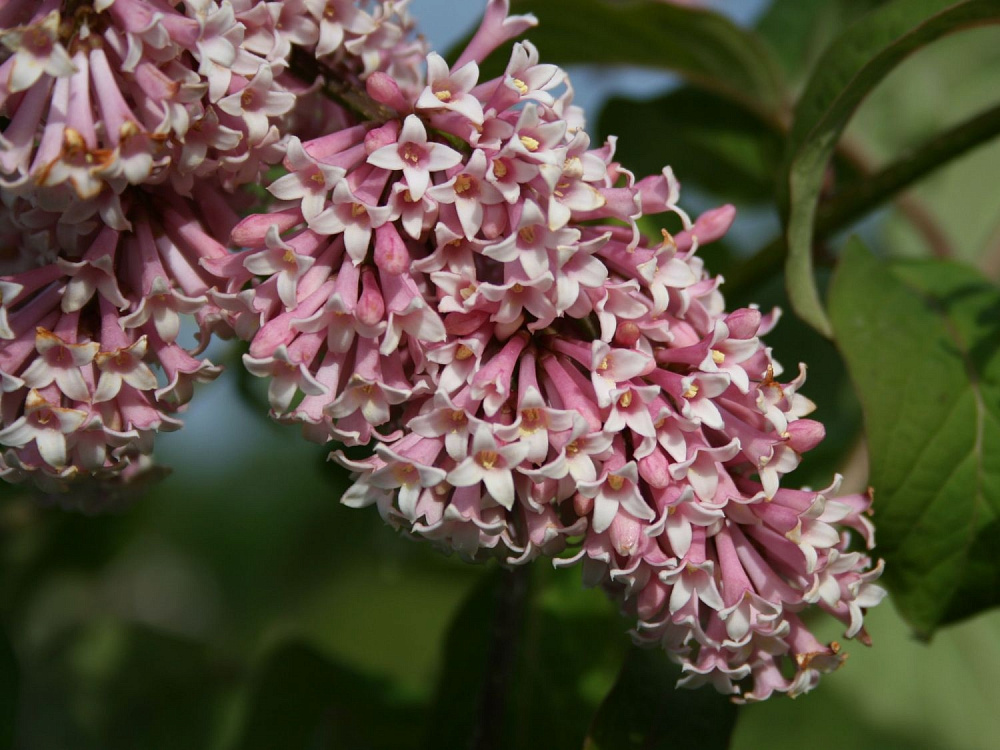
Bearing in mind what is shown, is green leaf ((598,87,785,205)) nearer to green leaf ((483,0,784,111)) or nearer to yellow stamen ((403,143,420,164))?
green leaf ((483,0,784,111))

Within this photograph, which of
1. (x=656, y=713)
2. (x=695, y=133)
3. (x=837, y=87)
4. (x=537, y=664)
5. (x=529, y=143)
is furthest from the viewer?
(x=695, y=133)

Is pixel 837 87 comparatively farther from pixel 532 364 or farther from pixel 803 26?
pixel 803 26

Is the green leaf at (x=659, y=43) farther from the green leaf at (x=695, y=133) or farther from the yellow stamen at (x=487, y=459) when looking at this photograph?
the yellow stamen at (x=487, y=459)

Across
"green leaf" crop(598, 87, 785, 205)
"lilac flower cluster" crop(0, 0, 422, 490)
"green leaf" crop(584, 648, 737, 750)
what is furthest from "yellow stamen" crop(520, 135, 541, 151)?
"green leaf" crop(598, 87, 785, 205)

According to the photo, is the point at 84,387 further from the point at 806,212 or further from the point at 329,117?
the point at 806,212

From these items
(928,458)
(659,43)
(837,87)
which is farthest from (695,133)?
(928,458)

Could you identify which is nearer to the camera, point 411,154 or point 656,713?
point 411,154

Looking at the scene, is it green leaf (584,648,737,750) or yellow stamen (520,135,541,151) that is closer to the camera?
yellow stamen (520,135,541,151)
